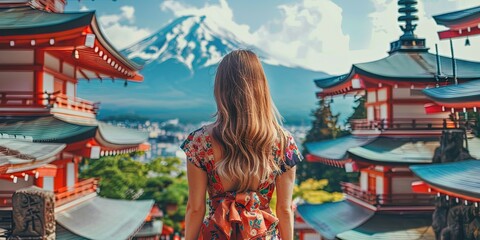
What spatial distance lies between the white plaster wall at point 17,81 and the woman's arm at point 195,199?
15.9 feet

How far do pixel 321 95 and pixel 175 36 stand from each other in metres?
26.0

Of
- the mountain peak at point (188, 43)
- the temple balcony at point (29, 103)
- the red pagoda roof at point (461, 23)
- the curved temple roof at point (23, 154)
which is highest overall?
the mountain peak at point (188, 43)

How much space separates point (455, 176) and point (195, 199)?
201 inches

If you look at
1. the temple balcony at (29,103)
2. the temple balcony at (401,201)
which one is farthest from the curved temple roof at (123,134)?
the temple balcony at (401,201)

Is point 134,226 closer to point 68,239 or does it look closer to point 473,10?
point 68,239

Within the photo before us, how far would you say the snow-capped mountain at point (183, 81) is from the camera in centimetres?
3133

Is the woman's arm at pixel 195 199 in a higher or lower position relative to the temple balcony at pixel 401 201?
higher

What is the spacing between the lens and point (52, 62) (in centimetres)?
688

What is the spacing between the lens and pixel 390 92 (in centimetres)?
952

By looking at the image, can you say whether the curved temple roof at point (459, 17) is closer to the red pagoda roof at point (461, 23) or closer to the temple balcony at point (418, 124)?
the red pagoda roof at point (461, 23)

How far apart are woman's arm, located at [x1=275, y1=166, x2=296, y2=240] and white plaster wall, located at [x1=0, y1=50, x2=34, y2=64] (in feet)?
16.4

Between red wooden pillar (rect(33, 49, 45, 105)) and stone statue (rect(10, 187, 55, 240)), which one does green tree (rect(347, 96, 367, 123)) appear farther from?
stone statue (rect(10, 187, 55, 240))

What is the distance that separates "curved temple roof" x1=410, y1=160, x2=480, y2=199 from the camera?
18.5ft

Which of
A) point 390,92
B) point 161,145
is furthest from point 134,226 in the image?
point 161,145
